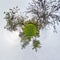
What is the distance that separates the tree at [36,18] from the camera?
86.0 inches

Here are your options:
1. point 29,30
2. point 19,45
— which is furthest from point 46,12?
point 19,45

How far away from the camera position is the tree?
7.17ft

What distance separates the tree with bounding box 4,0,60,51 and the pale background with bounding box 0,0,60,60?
0.14 ft

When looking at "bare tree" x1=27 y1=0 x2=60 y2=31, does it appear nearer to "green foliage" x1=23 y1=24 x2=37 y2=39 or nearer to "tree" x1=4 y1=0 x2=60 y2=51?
"tree" x1=4 y1=0 x2=60 y2=51

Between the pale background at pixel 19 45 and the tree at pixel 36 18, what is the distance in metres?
0.04

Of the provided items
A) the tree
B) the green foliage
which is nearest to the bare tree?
the tree

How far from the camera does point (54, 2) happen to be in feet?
7.27

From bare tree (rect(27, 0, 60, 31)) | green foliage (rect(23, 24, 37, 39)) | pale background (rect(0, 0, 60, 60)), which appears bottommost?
pale background (rect(0, 0, 60, 60))

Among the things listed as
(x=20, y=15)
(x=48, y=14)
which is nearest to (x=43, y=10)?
(x=48, y=14)

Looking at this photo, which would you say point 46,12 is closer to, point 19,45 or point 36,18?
point 36,18

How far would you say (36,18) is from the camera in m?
2.22

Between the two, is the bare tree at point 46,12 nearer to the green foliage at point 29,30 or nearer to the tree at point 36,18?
the tree at point 36,18

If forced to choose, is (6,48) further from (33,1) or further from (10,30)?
(33,1)

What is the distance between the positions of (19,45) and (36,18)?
0.97 ft
